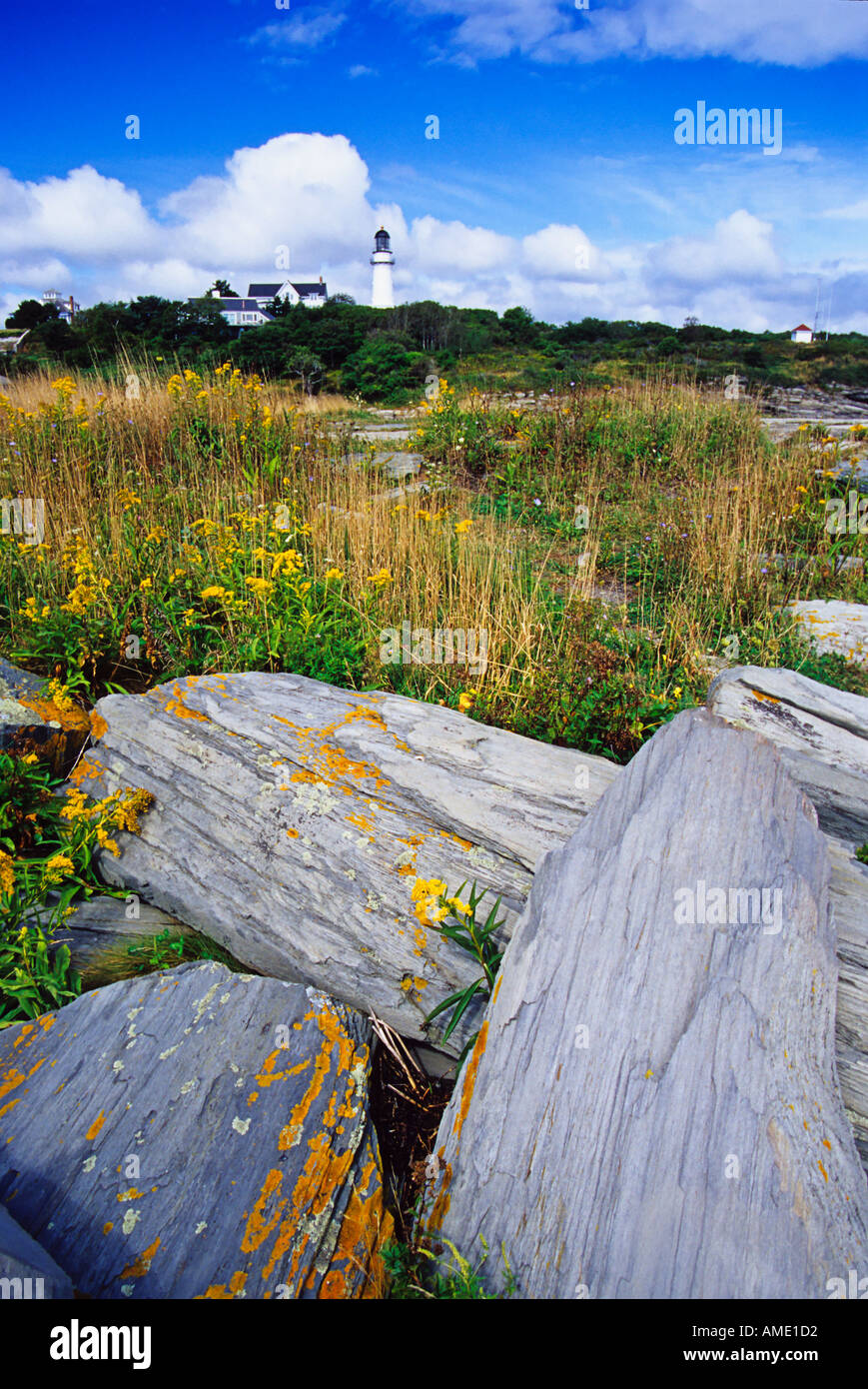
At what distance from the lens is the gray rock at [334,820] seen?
267 cm

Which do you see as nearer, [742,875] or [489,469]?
[742,875]

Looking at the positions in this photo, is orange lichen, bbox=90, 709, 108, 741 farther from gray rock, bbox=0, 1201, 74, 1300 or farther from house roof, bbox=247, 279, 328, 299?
house roof, bbox=247, 279, 328, 299

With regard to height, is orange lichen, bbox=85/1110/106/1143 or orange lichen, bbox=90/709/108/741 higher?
orange lichen, bbox=90/709/108/741

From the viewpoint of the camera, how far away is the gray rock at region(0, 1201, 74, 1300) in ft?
4.58

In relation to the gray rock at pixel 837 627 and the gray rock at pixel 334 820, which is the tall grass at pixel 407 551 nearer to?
the gray rock at pixel 837 627

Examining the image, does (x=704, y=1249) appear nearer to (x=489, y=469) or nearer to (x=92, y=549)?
(x=92, y=549)

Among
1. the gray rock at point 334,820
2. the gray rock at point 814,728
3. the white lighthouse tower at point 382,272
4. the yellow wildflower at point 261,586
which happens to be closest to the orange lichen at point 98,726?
the gray rock at point 334,820

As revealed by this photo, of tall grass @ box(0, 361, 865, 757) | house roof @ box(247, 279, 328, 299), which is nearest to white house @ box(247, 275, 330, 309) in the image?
house roof @ box(247, 279, 328, 299)

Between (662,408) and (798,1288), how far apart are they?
38.2 ft

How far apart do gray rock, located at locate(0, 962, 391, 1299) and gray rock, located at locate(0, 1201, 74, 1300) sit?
244 mm

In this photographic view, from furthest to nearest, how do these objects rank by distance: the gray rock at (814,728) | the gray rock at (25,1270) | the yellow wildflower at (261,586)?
the yellow wildflower at (261,586) < the gray rock at (814,728) < the gray rock at (25,1270)

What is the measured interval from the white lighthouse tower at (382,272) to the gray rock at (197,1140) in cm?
6172
